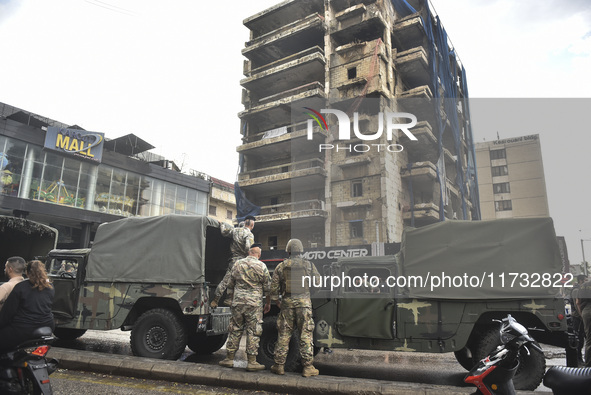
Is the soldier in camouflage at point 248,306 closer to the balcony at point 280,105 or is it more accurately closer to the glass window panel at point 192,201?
the balcony at point 280,105

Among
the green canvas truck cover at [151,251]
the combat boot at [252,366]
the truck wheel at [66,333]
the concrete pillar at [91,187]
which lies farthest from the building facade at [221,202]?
the combat boot at [252,366]

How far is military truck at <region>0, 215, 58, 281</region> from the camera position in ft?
29.7

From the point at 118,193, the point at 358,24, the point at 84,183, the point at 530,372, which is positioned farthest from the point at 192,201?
the point at 530,372

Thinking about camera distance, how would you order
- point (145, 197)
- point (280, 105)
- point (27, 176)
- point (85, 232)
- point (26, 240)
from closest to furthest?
1. point (26, 240)
2. point (27, 176)
3. point (85, 232)
4. point (280, 105)
5. point (145, 197)

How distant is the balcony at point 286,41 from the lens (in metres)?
30.5

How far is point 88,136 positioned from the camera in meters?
29.9

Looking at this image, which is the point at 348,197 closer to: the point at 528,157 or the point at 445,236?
the point at 445,236

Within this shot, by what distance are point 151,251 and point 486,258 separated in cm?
536

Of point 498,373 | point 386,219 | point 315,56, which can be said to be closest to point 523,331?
point 498,373

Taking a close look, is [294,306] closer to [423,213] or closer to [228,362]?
[228,362]

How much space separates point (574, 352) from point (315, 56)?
86.8ft

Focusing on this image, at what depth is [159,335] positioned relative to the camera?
650 cm

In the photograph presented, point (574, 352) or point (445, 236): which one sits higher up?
point (445, 236)

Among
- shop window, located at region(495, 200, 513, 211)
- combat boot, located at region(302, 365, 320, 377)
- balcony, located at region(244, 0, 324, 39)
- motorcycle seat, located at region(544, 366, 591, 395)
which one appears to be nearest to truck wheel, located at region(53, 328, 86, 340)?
combat boot, located at region(302, 365, 320, 377)
